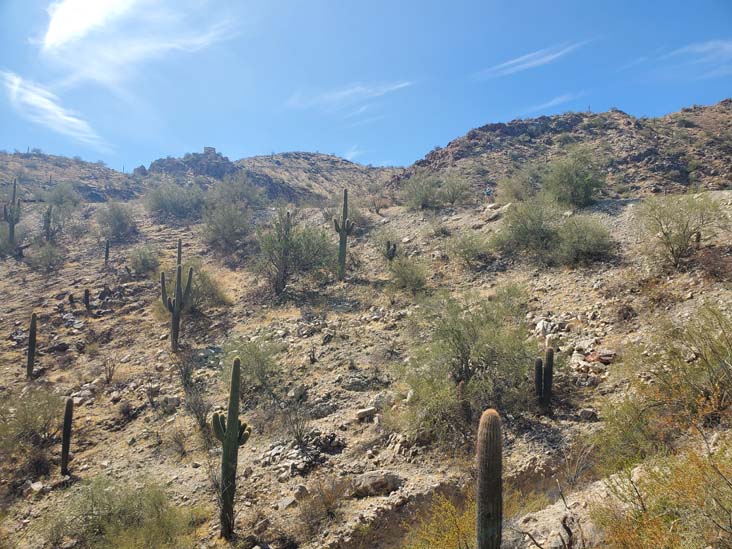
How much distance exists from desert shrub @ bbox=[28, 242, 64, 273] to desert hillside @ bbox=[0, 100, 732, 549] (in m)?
0.31

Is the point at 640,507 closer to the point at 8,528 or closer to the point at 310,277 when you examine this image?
the point at 8,528

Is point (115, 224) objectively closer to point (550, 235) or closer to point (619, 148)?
point (550, 235)

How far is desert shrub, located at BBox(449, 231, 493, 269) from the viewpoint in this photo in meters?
16.3

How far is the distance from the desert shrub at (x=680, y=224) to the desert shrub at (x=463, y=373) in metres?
4.98

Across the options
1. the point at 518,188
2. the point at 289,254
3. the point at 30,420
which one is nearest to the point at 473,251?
the point at 518,188

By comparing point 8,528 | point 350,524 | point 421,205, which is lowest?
point 8,528

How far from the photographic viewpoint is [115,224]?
27.0 m

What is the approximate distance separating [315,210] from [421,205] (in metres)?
8.44

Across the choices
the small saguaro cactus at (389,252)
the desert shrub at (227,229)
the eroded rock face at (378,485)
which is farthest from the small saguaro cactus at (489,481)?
the desert shrub at (227,229)

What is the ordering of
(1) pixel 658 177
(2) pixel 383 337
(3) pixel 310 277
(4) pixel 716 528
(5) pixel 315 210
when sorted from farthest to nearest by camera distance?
(5) pixel 315 210, (1) pixel 658 177, (3) pixel 310 277, (2) pixel 383 337, (4) pixel 716 528

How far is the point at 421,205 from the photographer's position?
23.4 metres

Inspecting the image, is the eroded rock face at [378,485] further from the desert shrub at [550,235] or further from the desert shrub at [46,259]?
the desert shrub at [46,259]

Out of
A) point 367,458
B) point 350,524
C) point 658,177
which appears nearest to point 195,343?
point 367,458

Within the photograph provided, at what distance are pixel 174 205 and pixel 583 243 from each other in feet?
94.1
